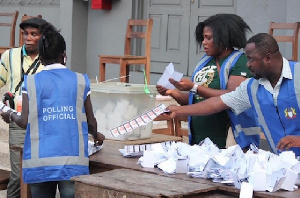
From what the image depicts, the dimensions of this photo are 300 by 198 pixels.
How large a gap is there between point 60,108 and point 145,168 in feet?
2.05

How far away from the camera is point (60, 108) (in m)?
4.43

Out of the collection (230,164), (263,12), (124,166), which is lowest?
(124,166)

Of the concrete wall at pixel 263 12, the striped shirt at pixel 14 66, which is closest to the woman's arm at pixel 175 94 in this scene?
the striped shirt at pixel 14 66

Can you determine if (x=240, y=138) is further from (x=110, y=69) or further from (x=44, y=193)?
(x=110, y=69)

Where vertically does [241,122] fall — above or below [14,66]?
below

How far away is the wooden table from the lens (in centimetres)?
378

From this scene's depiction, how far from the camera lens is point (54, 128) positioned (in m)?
4.41

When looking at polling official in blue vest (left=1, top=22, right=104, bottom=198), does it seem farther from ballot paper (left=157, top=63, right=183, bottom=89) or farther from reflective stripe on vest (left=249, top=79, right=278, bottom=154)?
reflective stripe on vest (left=249, top=79, right=278, bottom=154)

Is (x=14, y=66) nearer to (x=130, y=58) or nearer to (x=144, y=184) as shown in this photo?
(x=144, y=184)

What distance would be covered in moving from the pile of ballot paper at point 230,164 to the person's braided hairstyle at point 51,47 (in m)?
0.81

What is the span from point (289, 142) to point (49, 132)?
1.40m

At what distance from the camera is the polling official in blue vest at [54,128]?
4.40 metres

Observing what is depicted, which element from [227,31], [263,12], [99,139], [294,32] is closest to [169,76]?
[227,31]

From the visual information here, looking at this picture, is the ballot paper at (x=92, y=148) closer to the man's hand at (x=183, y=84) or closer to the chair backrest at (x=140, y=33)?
the man's hand at (x=183, y=84)
